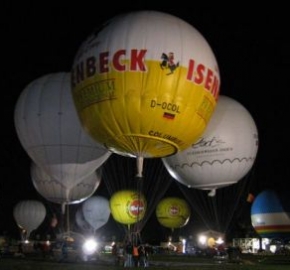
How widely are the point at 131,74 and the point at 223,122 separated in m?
6.57

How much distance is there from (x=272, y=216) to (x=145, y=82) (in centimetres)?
2247

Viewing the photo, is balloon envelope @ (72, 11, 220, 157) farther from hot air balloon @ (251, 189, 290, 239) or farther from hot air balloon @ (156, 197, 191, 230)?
hot air balloon @ (156, 197, 191, 230)

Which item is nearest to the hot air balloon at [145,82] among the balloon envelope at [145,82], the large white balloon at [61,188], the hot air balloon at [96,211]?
the balloon envelope at [145,82]

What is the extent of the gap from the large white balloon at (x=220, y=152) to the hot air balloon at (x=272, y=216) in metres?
14.1

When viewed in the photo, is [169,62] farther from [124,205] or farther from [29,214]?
[29,214]

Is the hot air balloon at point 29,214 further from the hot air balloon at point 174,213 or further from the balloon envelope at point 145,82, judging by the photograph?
the balloon envelope at point 145,82

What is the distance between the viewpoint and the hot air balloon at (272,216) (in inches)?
1336

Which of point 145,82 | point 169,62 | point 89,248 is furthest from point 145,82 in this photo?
point 89,248

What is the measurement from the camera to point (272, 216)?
113 ft

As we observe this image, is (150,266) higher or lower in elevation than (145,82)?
lower

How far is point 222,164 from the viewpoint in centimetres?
2042

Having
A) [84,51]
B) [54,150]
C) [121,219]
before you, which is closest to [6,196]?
[121,219]

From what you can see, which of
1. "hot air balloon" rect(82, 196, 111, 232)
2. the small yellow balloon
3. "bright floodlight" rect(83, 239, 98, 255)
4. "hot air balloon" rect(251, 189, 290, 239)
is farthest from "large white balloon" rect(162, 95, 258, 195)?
"hot air balloon" rect(82, 196, 111, 232)

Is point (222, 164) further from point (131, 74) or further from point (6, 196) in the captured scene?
point (6, 196)
